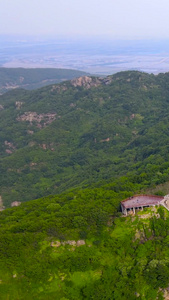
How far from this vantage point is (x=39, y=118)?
119 metres

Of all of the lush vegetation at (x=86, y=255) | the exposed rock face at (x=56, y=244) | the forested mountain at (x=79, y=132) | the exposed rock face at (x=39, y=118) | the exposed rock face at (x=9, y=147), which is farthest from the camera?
the exposed rock face at (x=39, y=118)

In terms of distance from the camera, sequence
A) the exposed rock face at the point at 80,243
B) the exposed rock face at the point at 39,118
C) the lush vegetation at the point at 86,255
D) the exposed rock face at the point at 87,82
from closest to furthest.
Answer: the lush vegetation at the point at 86,255 < the exposed rock face at the point at 80,243 < the exposed rock face at the point at 39,118 < the exposed rock face at the point at 87,82

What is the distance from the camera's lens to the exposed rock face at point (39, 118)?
117 m

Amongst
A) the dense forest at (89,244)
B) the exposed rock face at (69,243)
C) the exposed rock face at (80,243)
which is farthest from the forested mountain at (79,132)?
the exposed rock face at (69,243)

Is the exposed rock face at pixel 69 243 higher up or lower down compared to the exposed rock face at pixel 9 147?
higher up

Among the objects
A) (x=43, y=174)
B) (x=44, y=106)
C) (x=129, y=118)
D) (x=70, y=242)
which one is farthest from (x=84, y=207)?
(x=44, y=106)

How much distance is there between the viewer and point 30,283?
84.9 feet

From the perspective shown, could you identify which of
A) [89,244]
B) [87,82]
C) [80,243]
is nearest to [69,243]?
[80,243]

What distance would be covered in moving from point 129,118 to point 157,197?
78.4 metres

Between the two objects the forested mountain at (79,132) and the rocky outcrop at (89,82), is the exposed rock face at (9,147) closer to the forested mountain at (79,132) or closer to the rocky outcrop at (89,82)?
the forested mountain at (79,132)

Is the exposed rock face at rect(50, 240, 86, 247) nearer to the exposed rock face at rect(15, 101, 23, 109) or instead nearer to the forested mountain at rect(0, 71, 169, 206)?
the forested mountain at rect(0, 71, 169, 206)

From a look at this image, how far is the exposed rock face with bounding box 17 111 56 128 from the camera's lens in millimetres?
117100

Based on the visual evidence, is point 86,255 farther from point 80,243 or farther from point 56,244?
point 56,244

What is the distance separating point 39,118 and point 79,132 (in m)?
19.7
